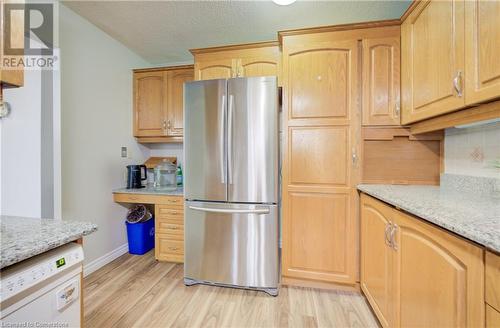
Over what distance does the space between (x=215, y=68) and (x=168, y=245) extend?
6.29 feet

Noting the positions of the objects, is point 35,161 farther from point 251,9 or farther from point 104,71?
point 251,9

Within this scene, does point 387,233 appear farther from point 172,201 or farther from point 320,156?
point 172,201

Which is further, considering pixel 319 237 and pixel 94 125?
pixel 94 125

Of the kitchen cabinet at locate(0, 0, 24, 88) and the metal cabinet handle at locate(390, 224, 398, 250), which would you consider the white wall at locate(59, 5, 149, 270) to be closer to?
the kitchen cabinet at locate(0, 0, 24, 88)

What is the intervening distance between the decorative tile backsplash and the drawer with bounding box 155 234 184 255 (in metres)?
2.50

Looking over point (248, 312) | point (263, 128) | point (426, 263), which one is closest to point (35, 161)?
point (263, 128)

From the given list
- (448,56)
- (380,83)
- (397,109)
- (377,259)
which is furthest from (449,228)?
(380,83)

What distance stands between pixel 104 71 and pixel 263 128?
1.89 meters

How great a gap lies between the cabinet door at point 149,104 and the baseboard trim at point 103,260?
137 cm

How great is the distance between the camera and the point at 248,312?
5.32 ft

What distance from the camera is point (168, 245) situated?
7.86 feet

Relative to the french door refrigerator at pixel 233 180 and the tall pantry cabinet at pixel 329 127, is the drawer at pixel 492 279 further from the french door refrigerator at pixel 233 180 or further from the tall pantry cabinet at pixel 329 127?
the french door refrigerator at pixel 233 180

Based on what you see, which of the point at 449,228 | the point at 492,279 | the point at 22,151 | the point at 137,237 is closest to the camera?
the point at 492,279

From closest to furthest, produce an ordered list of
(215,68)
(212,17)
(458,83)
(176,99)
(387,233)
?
(458,83) < (387,233) < (212,17) < (215,68) < (176,99)
